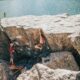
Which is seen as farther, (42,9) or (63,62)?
(42,9)

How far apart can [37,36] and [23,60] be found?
238 centimetres

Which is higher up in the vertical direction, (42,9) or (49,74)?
(49,74)

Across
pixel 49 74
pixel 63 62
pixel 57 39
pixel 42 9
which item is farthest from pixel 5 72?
pixel 42 9

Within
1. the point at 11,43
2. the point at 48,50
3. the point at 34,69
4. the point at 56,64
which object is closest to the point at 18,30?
the point at 11,43

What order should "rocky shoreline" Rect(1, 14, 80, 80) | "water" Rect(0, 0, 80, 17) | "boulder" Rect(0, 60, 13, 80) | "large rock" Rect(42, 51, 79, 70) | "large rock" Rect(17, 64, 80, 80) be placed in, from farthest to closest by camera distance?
"water" Rect(0, 0, 80, 17) → "boulder" Rect(0, 60, 13, 80) → "large rock" Rect(42, 51, 79, 70) → "rocky shoreline" Rect(1, 14, 80, 80) → "large rock" Rect(17, 64, 80, 80)

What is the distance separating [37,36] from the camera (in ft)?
55.2

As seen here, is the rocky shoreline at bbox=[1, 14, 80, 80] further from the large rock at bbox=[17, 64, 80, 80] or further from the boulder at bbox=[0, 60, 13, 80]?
the boulder at bbox=[0, 60, 13, 80]

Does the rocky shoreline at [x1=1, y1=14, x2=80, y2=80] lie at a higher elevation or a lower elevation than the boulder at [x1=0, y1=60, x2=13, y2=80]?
higher

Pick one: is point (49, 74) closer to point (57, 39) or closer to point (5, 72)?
point (57, 39)

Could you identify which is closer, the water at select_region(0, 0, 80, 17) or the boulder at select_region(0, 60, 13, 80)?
the boulder at select_region(0, 60, 13, 80)

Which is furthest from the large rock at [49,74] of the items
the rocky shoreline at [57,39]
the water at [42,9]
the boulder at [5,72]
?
the water at [42,9]

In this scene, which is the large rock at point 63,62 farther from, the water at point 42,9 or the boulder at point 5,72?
the water at point 42,9

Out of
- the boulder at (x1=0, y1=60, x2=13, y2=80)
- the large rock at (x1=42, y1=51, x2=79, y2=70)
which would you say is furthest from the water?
the large rock at (x1=42, y1=51, x2=79, y2=70)

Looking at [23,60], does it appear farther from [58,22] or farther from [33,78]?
[33,78]
